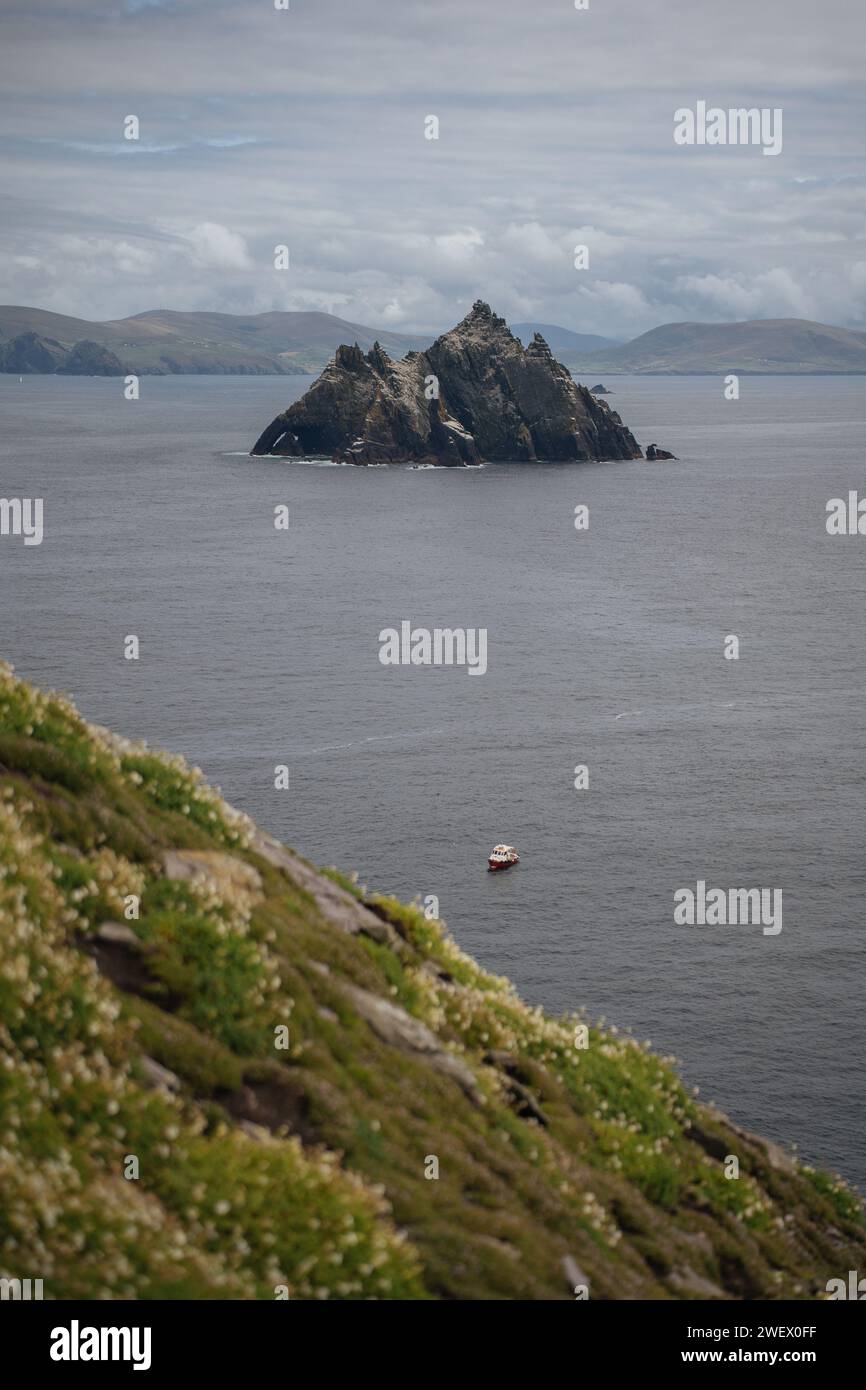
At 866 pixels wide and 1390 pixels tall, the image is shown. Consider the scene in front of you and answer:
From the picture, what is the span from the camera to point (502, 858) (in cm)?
6712

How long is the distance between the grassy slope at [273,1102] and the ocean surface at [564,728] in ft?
86.6

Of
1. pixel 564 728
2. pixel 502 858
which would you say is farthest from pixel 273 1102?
pixel 564 728

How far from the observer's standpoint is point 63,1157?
13.1 metres

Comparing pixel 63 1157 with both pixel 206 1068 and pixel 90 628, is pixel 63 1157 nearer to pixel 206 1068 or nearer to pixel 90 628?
pixel 206 1068

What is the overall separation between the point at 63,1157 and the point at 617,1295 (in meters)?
6.84

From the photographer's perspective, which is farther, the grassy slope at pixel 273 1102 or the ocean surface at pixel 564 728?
the ocean surface at pixel 564 728

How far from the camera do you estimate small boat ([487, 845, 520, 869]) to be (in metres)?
67.1

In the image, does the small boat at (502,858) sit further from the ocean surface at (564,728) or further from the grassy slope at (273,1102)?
the grassy slope at (273,1102)

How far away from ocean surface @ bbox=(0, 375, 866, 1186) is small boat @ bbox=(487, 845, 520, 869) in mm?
1283

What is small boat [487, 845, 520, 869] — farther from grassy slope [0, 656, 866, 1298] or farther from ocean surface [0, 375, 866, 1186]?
grassy slope [0, 656, 866, 1298]

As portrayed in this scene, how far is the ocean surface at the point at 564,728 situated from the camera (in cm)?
5681

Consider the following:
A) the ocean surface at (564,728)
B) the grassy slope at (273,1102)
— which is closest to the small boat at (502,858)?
the ocean surface at (564,728)

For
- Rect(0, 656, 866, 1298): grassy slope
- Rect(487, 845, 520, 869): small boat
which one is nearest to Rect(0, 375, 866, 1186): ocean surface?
Rect(487, 845, 520, 869): small boat

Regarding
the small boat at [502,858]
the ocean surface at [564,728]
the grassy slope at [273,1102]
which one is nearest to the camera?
the grassy slope at [273,1102]
